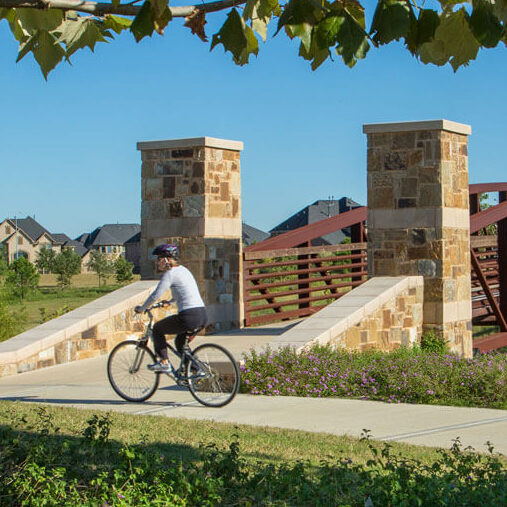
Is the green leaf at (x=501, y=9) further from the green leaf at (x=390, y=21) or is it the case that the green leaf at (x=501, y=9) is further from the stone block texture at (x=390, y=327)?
the stone block texture at (x=390, y=327)

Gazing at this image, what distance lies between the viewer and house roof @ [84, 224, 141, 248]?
99.3m

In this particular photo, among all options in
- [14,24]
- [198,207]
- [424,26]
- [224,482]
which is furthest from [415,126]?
[224,482]

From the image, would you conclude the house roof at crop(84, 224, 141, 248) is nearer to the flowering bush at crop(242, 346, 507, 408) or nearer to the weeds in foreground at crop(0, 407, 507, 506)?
the flowering bush at crop(242, 346, 507, 408)

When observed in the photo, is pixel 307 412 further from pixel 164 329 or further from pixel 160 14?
pixel 160 14

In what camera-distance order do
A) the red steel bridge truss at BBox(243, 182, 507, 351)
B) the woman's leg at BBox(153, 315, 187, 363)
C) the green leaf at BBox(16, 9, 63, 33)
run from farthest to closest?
1. the red steel bridge truss at BBox(243, 182, 507, 351)
2. the woman's leg at BBox(153, 315, 187, 363)
3. the green leaf at BBox(16, 9, 63, 33)

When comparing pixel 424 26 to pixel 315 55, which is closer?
pixel 424 26

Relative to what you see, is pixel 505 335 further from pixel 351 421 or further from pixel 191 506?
pixel 191 506

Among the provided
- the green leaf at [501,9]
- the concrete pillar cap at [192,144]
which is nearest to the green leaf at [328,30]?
the green leaf at [501,9]

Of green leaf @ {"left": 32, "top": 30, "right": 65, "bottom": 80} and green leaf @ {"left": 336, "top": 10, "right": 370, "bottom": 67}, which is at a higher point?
green leaf @ {"left": 32, "top": 30, "right": 65, "bottom": 80}

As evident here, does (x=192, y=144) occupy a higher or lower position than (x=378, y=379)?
higher

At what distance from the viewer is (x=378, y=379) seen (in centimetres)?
956

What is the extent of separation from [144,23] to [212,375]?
199 inches

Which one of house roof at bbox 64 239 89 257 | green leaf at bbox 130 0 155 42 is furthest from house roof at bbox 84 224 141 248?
green leaf at bbox 130 0 155 42

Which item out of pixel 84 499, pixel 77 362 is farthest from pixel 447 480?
pixel 77 362
